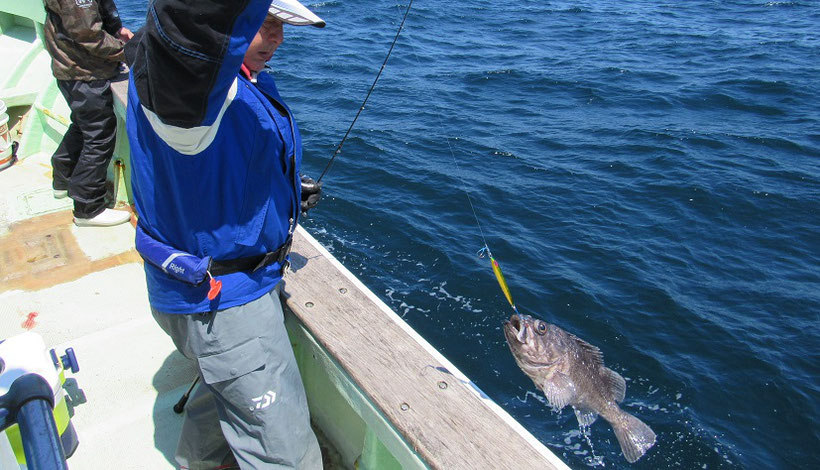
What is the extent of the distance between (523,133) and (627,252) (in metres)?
3.71

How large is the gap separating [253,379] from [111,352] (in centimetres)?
187

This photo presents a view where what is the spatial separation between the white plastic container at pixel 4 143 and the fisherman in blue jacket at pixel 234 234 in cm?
460

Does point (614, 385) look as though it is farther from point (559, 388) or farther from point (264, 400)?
point (264, 400)

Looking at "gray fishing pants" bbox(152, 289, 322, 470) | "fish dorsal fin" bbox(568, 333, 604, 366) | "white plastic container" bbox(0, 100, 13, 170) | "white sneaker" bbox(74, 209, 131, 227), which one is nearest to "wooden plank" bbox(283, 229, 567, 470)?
"gray fishing pants" bbox(152, 289, 322, 470)

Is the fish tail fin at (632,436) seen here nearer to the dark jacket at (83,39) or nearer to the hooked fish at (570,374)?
the hooked fish at (570,374)

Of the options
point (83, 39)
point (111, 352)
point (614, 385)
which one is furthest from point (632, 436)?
point (83, 39)

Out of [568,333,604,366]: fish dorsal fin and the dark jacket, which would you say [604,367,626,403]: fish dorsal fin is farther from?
the dark jacket

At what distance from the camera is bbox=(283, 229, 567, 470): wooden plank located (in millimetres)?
2189

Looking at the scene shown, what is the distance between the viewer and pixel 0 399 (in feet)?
4.57

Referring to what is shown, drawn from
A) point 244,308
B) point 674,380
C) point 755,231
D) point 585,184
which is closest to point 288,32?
point 585,184

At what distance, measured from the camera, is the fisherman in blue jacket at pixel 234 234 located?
1.98 meters

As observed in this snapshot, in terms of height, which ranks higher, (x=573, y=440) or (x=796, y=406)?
(x=796, y=406)

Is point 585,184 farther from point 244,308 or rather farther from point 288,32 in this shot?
point 288,32

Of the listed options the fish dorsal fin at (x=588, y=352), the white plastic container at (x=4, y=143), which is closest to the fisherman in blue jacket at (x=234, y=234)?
the fish dorsal fin at (x=588, y=352)
